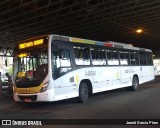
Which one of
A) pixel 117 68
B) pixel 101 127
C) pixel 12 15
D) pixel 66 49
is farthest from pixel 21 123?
pixel 12 15

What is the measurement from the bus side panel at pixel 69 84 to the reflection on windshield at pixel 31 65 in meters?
0.77

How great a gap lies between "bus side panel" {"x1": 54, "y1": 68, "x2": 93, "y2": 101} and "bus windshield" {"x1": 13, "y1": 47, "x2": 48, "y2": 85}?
766 mm

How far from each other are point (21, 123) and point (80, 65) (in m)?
5.80

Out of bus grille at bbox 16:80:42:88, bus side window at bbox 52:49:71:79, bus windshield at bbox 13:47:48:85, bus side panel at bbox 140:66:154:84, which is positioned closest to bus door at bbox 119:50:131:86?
bus side panel at bbox 140:66:154:84

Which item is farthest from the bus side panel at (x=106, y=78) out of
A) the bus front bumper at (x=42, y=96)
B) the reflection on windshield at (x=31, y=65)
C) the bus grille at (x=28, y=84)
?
the bus grille at (x=28, y=84)

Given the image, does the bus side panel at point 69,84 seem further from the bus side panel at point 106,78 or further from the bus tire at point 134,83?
the bus tire at point 134,83

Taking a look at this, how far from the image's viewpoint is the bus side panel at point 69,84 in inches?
511

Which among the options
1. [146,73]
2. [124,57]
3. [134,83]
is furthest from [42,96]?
[146,73]

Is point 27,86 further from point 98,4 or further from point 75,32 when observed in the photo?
point 75,32

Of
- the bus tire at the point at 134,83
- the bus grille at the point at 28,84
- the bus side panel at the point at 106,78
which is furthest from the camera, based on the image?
the bus tire at the point at 134,83

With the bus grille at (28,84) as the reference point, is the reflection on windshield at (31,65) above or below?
above

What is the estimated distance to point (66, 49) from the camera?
13.8m

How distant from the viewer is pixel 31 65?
43.1 ft

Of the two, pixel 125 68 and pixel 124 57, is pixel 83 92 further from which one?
pixel 124 57
